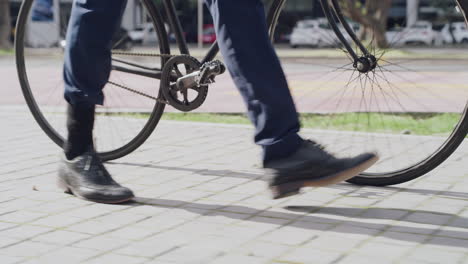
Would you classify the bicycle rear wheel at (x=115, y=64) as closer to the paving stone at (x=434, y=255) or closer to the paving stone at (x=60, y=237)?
the paving stone at (x=60, y=237)

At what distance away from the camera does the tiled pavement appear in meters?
2.71

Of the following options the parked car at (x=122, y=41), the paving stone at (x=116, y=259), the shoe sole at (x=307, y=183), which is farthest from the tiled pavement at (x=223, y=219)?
the parked car at (x=122, y=41)

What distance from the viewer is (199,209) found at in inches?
132

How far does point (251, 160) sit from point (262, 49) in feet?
5.13

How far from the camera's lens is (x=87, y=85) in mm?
3434

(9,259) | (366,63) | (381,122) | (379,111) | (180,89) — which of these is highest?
(366,63)

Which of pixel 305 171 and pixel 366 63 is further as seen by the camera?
pixel 366 63

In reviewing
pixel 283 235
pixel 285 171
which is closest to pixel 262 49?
pixel 285 171

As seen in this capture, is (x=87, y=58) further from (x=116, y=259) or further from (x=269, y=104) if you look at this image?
(x=116, y=259)

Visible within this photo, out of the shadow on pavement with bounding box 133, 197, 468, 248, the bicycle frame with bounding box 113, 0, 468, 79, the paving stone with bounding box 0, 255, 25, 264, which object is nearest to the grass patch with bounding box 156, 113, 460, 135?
the bicycle frame with bounding box 113, 0, 468, 79

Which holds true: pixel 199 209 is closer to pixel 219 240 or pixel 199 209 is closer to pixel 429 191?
pixel 219 240

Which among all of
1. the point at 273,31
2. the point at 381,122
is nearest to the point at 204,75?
the point at 273,31

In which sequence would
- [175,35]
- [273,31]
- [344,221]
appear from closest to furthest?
[344,221], [273,31], [175,35]

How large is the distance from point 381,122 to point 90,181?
121 inches
